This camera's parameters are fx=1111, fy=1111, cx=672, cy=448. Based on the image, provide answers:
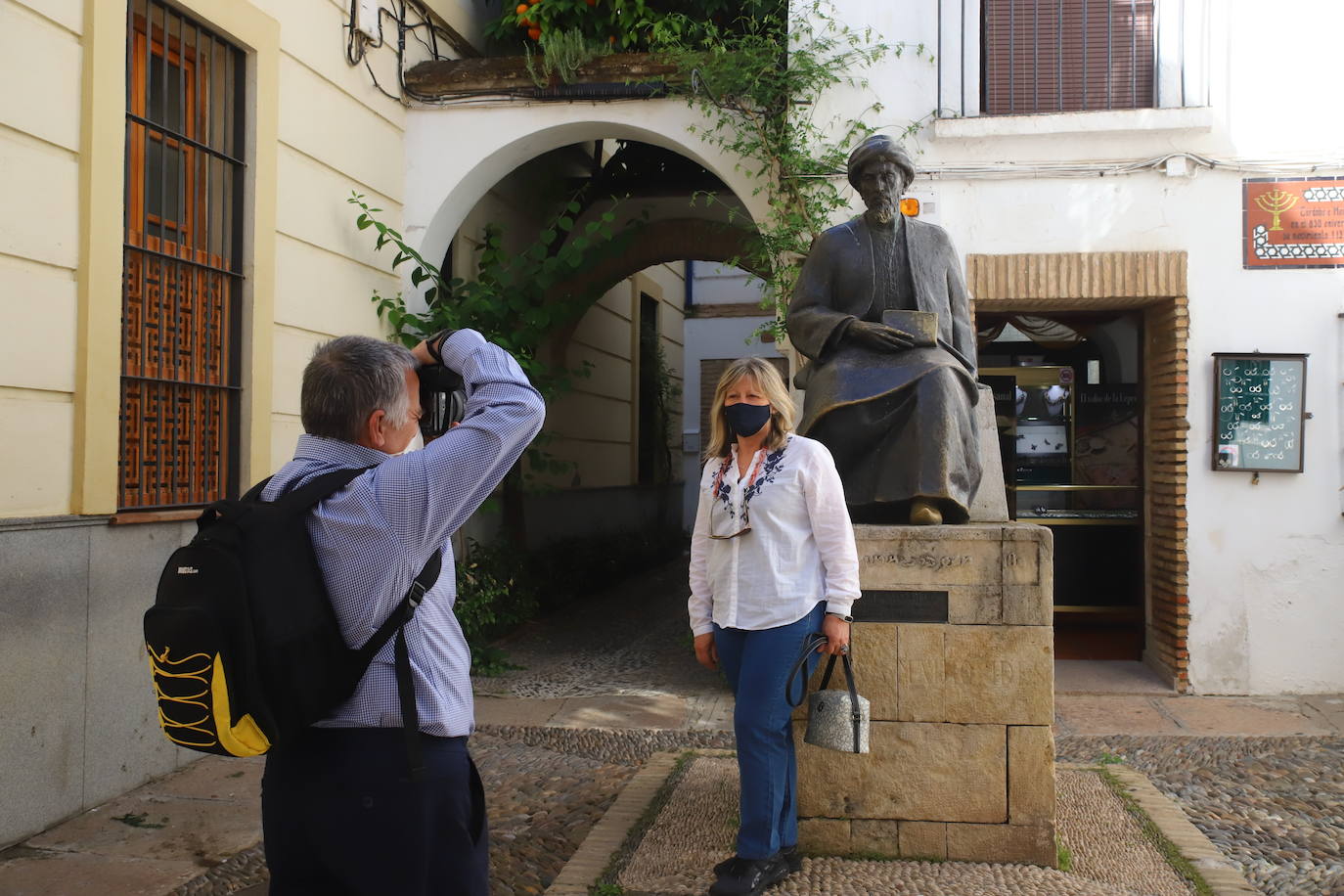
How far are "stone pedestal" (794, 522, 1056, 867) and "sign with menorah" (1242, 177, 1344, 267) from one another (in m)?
3.80

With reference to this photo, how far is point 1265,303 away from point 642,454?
27.4 feet

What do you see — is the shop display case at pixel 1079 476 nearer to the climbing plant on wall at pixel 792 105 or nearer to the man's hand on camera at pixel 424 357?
the climbing plant on wall at pixel 792 105

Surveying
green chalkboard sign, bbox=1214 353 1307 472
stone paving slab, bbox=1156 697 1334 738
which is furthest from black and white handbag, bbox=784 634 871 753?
green chalkboard sign, bbox=1214 353 1307 472

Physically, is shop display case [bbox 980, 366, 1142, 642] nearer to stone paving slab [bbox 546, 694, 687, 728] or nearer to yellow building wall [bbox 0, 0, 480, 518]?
stone paving slab [bbox 546, 694, 687, 728]

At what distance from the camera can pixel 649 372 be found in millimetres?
13688

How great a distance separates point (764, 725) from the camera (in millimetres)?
3195

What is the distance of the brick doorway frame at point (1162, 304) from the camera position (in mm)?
6332

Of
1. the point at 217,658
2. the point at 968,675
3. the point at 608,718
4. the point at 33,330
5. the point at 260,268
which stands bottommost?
the point at 608,718

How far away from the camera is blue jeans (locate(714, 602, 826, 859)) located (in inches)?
125

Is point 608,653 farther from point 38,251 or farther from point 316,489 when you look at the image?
point 316,489

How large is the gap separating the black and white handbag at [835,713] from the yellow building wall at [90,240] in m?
2.99

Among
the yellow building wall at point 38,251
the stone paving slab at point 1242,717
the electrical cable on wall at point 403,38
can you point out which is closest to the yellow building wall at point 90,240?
the yellow building wall at point 38,251

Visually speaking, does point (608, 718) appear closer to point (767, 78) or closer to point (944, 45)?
point (767, 78)

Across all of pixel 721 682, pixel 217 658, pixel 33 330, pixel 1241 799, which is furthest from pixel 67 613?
pixel 1241 799
